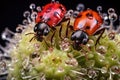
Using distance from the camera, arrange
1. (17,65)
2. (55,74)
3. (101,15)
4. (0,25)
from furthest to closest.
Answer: (0,25) < (101,15) < (17,65) < (55,74)

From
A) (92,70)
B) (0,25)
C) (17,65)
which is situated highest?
(0,25)

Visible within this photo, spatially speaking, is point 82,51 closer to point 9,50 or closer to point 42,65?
point 42,65

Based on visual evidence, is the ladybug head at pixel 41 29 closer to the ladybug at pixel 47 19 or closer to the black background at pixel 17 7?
the ladybug at pixel 47 19

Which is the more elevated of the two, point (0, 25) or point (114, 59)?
point (0, 25)

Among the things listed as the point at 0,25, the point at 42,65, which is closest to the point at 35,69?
the point at 42,65

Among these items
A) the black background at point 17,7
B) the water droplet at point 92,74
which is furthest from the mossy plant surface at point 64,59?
the black background at point 17,7

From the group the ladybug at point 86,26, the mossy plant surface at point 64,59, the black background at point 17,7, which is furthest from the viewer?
the black background at point 17,7
